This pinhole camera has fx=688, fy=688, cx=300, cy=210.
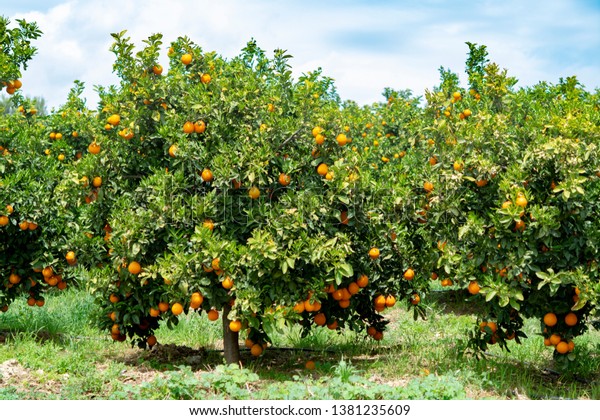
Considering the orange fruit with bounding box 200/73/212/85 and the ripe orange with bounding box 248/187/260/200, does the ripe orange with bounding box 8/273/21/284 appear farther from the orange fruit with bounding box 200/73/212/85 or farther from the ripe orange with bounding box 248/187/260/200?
the ripe orange with bounding box 248/187/260/200

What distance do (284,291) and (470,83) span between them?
399cm

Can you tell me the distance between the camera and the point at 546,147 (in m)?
5.25

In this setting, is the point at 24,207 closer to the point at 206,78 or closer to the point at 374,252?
the point at 206,78

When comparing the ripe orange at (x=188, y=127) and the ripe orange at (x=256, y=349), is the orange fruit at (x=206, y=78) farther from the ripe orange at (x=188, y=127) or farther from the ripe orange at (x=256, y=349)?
the ripe orange at (x=256, y=349)

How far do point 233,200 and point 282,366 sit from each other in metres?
1.74

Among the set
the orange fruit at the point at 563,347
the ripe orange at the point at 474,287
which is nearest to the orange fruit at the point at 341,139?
the ripe orange at the point at 474,287

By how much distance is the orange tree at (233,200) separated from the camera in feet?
17.4

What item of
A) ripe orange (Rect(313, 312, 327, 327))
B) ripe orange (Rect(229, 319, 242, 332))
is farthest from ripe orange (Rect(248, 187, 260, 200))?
ripe orange (Rect(313, 312, 327, 327))

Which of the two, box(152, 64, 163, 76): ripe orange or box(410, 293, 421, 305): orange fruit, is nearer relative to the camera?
box(152, 64, 163, 76): ripe orange

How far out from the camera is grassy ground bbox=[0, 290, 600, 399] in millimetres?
4914

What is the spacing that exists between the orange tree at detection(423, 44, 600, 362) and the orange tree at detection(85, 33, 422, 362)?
0.71 m

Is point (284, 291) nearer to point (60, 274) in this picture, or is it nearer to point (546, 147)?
point (546, 147)

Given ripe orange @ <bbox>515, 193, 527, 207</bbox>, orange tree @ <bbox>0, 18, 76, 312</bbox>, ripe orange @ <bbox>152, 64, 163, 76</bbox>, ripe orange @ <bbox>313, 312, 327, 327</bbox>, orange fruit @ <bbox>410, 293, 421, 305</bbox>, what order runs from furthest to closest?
orange tree @ <bbox>0, 18, 76, 312</bbox> < orange fruit @ <bbox>410, 293, 421, 305</bbox> < ripe orange @ <bbox>152, 64, 163, 76</bbox> < ripe orange @ <bbox>313, 312, 327, 327</bbox> < ripe orange @ <bbox>515, 193, 527, 207</bbox>

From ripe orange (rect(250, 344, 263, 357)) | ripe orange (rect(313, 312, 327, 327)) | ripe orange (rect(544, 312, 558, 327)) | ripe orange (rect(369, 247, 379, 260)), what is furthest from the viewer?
ripe orange (rect(313, 312, 327, 327))
